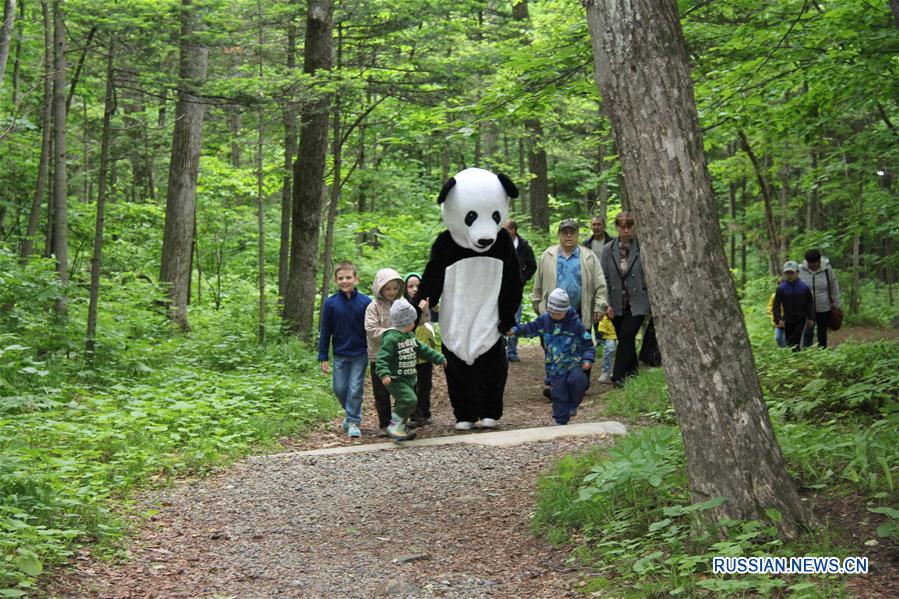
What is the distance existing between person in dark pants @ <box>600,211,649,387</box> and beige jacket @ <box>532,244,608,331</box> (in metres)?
0.22

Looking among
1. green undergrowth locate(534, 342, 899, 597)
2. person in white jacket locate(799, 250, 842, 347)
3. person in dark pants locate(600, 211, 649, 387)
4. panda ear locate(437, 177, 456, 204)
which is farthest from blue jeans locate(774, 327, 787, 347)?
panda ear locate(437, 177, 456, 204)

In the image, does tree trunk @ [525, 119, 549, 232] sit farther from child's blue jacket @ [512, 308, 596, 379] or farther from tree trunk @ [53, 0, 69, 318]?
child's blue jacket @ [512, 308, 596, 379]

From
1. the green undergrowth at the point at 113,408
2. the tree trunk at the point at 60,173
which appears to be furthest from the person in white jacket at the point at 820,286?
the tree trunk at the point at 60,173

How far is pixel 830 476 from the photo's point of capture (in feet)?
15.9

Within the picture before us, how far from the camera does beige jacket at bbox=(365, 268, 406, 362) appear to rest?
873 cm

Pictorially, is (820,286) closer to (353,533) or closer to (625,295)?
(625,295)

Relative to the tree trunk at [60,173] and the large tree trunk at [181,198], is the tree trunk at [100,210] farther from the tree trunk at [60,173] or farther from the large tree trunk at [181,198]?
the large tree trunk at [181,198]

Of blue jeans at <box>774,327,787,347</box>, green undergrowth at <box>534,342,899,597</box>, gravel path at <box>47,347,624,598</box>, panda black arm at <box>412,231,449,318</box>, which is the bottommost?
gravel path at <box>47,347,624,598</box>

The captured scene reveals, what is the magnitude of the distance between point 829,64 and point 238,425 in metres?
7.09

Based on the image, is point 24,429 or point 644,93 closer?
point 644,93

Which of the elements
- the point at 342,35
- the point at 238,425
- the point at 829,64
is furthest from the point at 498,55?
the point at 238,425

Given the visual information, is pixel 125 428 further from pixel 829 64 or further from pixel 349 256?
pixel 349 256

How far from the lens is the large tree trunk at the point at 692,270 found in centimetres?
406

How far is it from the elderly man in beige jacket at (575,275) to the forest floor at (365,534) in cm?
319
